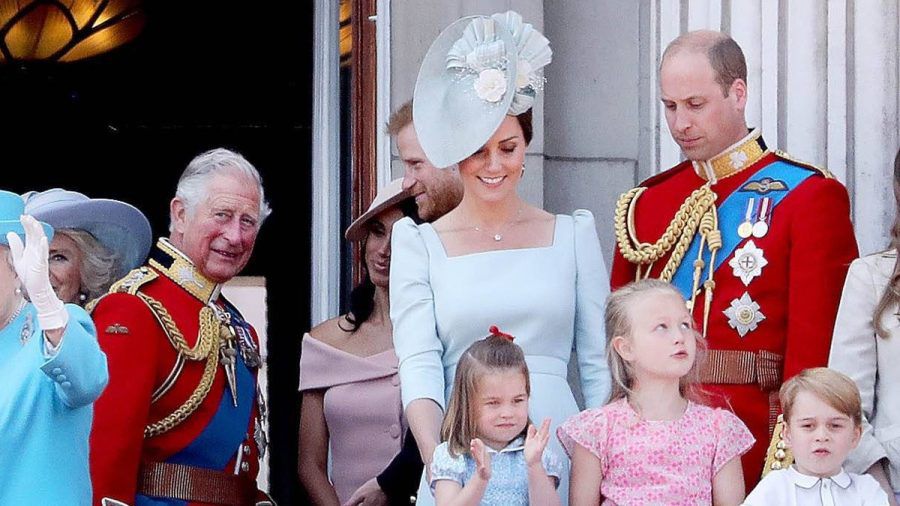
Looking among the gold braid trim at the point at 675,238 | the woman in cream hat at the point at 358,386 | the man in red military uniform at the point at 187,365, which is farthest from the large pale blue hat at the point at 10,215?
the gold braid trim at the point at 675,238

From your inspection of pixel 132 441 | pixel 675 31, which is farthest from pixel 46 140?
pixel 132 441

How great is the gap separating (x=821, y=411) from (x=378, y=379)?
1.45 m

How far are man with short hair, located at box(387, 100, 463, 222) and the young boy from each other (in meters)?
1.30

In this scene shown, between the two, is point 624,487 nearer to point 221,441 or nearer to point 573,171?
point 221,441

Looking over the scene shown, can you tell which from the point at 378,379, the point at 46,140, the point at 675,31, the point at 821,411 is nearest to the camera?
the point at 821,411

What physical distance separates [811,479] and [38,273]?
1584 millimetres

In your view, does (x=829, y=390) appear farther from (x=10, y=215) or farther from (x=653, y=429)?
(x=10, y=215)

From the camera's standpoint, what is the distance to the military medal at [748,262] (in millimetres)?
4449

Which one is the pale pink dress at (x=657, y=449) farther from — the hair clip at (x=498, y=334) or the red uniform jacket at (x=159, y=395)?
the red uniform jacket at (x=159, y=395)

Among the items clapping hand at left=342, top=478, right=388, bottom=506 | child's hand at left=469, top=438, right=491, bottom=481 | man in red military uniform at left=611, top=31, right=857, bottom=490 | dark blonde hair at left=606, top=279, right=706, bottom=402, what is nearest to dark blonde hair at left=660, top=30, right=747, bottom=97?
man in red military uniform at left=611, top=31, right=857, bottom=490

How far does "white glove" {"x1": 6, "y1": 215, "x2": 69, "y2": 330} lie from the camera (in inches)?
144

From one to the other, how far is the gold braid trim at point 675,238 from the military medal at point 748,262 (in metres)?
0.15

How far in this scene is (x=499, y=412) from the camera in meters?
4.04

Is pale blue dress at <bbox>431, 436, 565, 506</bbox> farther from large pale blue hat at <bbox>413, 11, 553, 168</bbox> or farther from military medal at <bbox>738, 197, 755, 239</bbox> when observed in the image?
military medal at <bbox>738, 197, 755, 239</bbox>
